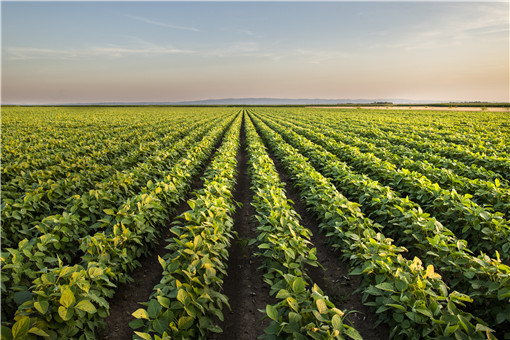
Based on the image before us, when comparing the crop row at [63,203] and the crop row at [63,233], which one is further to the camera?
the crop row at [63,203]

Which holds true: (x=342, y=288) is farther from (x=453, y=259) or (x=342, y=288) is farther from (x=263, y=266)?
(x=453, y=259)

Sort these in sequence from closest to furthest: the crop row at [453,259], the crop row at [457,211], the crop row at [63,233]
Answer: the crop row at [453,259]
the crop row at [63,233]
the crop row at [457,211]

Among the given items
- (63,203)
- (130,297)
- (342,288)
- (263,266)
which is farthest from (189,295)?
(63,203)

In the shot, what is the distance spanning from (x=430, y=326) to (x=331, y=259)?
254 cm

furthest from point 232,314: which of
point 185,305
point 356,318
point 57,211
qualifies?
point 57,211

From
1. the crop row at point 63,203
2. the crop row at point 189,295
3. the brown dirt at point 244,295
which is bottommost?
the brown dirt at point 244,295

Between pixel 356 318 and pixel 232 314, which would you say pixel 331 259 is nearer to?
pixel 356 318

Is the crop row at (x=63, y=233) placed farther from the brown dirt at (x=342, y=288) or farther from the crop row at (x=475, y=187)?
the crop row at (x=475, y=187)

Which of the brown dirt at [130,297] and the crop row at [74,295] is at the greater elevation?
the crop row at [74,295]

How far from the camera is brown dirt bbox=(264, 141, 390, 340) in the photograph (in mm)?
3426

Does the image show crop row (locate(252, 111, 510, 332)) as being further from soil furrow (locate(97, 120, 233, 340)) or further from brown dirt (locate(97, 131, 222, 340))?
brown dirt (locate(97, 131, 222, 340))

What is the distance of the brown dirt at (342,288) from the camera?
135 inches

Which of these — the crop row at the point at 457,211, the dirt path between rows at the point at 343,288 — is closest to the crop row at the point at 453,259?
the crop row at the point at 457,211

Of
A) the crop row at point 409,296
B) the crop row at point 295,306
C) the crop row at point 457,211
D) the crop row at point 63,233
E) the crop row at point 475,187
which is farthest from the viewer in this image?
the crop row at point 475,187
